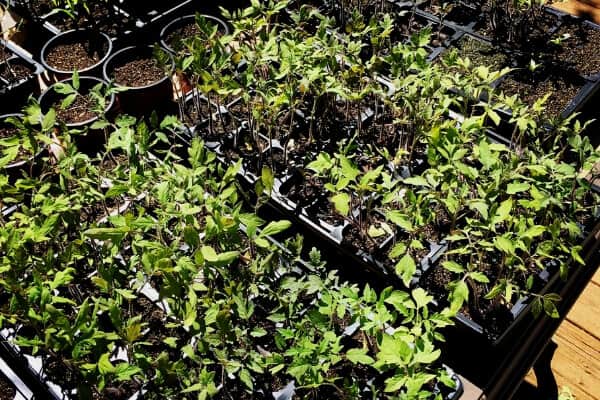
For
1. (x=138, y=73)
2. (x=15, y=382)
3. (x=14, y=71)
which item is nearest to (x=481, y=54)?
(x=138, y=73)

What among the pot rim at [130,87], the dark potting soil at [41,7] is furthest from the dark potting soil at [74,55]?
the dark potting soil at [41,7]

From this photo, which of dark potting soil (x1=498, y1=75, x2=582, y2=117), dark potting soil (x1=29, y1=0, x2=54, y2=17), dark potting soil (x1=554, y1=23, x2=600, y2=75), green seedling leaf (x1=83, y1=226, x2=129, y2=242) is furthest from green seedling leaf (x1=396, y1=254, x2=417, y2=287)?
dark potting soil (x1=29, y1=0, x2=54, y2=17)

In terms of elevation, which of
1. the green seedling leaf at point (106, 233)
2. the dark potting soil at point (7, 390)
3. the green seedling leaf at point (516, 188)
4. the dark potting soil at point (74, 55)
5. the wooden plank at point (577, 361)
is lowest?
the wooden plank at point (577, 361)

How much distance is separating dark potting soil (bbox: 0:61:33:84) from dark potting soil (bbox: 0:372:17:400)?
39.3 inches

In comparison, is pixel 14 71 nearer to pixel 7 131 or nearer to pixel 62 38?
pixel 62 38

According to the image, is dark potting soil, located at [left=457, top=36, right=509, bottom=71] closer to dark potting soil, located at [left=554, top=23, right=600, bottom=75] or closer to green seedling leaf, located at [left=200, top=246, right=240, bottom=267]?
dark potting soil, located at [left=554, top=23, right=600, bottom=75]

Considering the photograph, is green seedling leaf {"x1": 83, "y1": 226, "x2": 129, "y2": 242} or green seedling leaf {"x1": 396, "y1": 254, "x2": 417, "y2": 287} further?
green seedling leaf {"x1": 396, "y1": 254, "x2": 417, "y2": 287}

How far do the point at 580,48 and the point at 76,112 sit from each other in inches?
59.5

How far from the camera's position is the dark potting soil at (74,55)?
209 centimetres

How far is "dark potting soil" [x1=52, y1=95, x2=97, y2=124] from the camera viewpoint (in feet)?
6.21

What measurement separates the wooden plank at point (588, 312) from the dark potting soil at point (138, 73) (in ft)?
4.68

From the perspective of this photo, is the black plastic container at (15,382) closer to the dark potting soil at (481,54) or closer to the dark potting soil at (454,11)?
the dark potting soil at (481,54)

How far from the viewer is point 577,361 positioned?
79.4 inches

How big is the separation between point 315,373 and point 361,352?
90 mm
